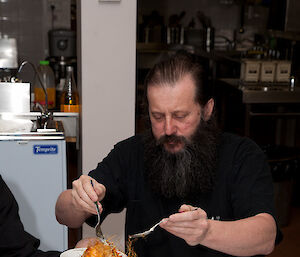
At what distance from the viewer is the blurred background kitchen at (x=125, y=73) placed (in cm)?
264

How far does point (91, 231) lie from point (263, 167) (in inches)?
59.5

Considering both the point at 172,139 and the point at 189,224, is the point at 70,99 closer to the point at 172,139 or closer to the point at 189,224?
the point at 172,139

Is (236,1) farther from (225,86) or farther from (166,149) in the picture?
(166,149)

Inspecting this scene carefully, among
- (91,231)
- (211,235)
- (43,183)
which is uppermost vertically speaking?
(211,235)

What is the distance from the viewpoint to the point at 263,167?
1.58m

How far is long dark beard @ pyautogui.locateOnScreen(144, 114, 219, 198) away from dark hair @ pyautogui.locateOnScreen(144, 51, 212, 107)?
0.12 m

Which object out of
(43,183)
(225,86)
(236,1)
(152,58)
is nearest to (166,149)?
(43,183)


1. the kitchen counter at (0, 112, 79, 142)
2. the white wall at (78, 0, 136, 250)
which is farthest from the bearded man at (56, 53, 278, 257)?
the kitchen counter at (0, 112, 79, 142)

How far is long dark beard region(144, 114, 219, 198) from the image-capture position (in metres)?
1.60

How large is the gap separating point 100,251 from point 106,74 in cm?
152

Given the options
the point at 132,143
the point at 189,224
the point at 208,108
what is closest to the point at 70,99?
the point at 132,143

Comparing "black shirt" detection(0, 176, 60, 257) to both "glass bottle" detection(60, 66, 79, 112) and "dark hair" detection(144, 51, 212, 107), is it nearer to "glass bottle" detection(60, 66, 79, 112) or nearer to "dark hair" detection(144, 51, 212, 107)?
"dark hair" detection(144, 51, 212, 107)

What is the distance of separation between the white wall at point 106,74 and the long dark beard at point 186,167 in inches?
43.2

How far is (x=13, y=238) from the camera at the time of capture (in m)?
1.45
